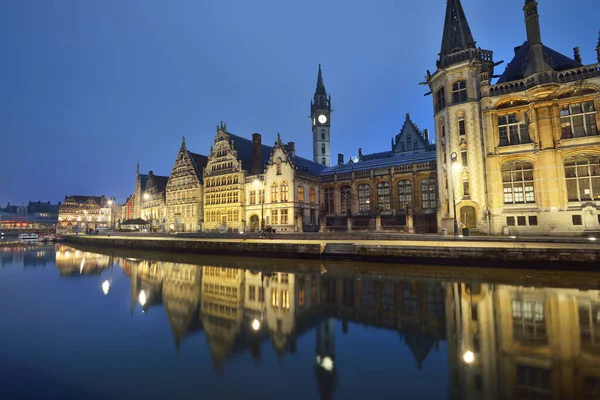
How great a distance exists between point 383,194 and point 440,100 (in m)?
14.2

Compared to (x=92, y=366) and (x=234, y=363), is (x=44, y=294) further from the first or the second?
(x=234, y=363)

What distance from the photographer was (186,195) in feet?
192

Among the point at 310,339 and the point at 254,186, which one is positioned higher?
the point at 254,186

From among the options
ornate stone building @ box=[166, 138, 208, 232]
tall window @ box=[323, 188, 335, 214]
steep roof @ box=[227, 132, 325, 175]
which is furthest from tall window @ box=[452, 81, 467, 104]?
ornate stone building @ box=[166, 138, 208, 232]

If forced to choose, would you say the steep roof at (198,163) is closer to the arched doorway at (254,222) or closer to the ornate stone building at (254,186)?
the ornate stone building at (254,186)

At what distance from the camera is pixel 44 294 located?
14.6 meters

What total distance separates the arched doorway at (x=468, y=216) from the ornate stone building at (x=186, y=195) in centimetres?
4345

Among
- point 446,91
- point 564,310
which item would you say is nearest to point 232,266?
point 564,310

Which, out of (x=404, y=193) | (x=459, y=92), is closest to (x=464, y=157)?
(x=459, y=92)

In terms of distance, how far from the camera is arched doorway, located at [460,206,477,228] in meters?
30.3

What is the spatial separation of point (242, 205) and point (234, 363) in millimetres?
42184

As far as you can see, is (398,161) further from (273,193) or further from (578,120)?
(578,120)

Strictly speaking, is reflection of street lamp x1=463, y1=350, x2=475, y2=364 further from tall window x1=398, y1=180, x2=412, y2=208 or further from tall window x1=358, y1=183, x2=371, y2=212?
tall window x1=358, y1=183, x2=371, y2=212

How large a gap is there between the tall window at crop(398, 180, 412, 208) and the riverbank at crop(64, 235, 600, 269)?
17.6m
